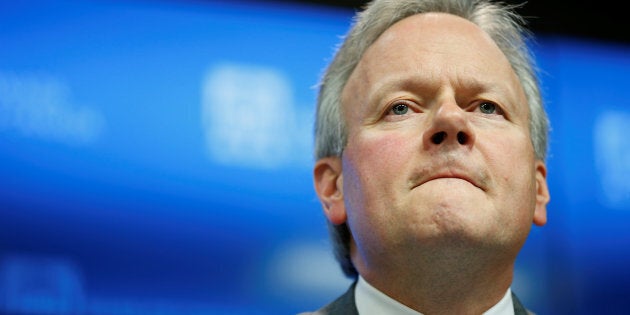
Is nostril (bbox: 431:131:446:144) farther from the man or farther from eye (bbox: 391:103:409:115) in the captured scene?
eye (bbox: 391:103:409:115)

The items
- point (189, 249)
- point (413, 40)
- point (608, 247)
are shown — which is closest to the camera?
point (413, 40)

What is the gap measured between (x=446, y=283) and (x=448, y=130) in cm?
31

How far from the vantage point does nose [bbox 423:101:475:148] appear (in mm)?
1608

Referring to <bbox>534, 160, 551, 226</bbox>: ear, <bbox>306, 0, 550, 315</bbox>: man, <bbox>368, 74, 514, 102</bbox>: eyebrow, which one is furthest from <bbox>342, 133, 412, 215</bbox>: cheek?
<bbox>534, 160, 551, 226</bbox>: ear

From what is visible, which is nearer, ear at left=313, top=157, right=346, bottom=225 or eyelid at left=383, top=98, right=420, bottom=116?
eyelid at left=383, top=98, right=420, bottom=116

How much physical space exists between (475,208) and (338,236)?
1.79ft

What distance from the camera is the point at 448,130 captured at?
1613 mm

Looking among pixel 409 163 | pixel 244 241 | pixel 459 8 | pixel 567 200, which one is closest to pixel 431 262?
pixel 409 163

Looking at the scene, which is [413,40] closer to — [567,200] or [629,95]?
[567,200]

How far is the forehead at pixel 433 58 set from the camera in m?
1.77

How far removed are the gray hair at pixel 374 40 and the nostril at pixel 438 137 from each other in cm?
32

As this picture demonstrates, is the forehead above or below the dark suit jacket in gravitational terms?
above

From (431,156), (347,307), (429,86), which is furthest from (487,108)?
(347,307)

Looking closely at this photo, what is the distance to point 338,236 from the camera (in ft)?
6.79
